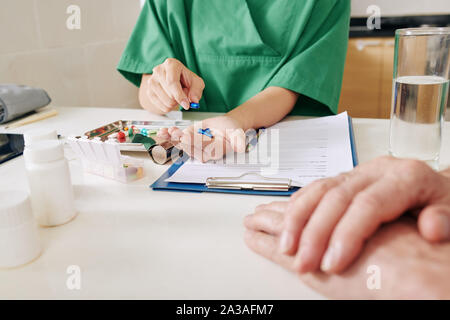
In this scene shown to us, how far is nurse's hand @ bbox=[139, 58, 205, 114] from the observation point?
737mm

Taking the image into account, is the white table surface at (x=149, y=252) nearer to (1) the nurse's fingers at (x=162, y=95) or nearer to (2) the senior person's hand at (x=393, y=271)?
(2) the senior person's hand at (x=393, y=271)

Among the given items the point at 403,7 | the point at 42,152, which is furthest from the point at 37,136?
the point at 403,7

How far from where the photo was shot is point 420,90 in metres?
0.53

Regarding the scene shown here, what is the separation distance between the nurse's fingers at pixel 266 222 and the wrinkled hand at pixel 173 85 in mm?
365

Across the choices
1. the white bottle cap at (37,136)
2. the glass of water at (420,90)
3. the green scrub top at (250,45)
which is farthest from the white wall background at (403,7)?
the white bottle cap at (37,136)

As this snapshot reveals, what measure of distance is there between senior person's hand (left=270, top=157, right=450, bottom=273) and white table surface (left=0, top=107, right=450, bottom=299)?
0.13 feet

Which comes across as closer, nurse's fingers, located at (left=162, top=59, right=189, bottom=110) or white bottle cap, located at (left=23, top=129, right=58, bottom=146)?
white bottle cap, located at (left=23, top=129, right=58, bottom=146)

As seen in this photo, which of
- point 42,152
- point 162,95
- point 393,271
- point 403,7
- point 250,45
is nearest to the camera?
point 393,271

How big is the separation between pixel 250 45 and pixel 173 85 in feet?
1.03

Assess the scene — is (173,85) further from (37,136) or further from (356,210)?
(356,210)

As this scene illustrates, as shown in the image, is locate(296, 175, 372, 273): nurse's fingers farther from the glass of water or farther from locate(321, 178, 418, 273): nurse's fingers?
the glass of water

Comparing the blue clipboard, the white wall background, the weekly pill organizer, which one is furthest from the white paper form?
the white wall background

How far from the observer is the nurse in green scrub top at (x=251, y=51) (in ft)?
2.95
